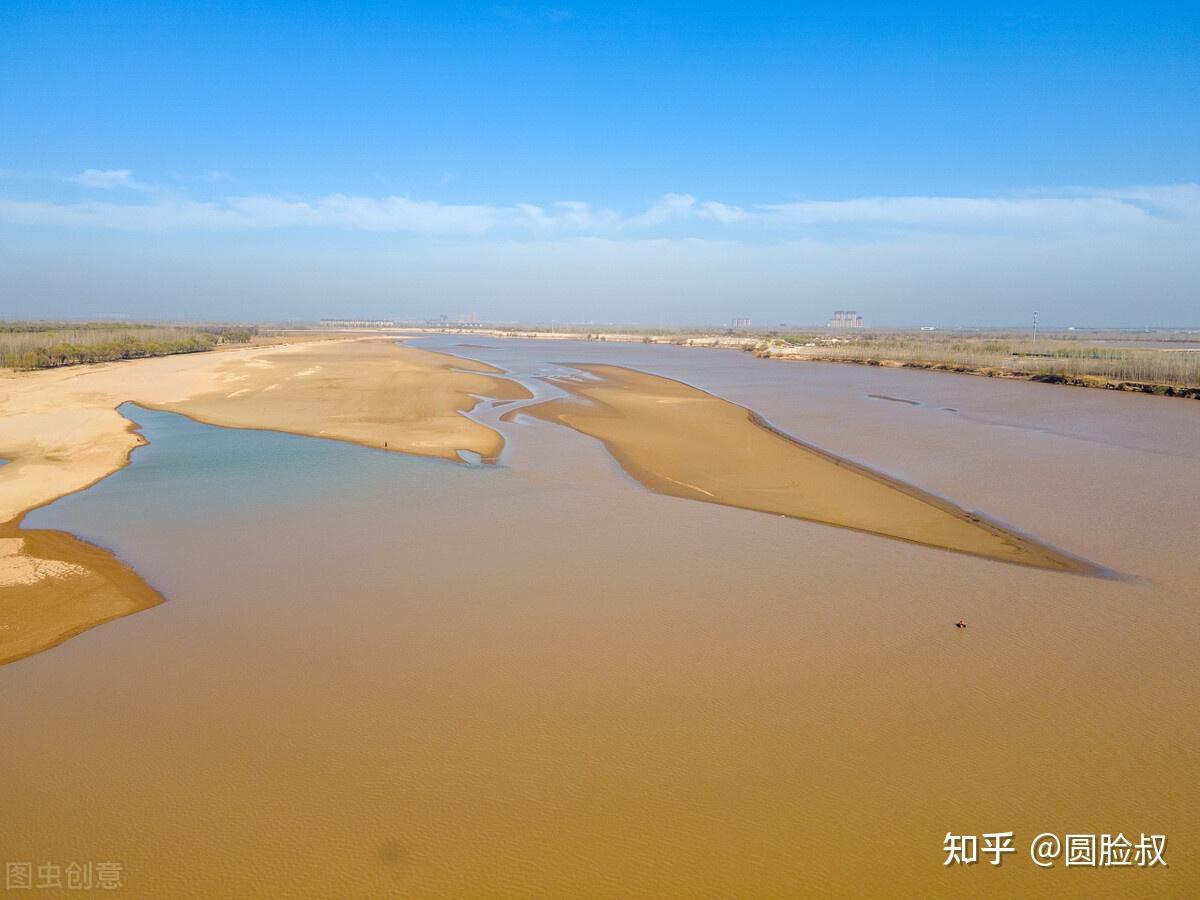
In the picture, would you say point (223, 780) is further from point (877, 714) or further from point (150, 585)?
A: point (877, 714)

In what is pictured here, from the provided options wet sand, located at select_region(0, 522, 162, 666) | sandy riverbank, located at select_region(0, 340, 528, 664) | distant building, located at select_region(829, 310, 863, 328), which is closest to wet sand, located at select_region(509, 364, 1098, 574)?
sandy riverbank, located at select_region(0, 340, 528, 664)

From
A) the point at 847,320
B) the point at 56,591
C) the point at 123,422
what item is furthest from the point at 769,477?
the point at 847,320

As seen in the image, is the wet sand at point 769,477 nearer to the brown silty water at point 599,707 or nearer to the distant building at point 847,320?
the brown silty water at point 599,707

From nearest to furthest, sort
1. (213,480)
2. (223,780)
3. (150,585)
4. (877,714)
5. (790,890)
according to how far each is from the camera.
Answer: (790,890) < (223,780) < (877,714) < (150,585) < (213,480)

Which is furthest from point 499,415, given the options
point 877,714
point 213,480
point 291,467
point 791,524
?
point 877,714

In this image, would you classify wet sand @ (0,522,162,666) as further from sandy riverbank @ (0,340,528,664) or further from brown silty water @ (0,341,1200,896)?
brown silty water @ (0,341,1200,896)

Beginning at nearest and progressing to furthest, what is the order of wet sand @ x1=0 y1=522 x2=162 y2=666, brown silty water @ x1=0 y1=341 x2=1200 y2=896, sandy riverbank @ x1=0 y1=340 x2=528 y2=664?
brown silty water @ x1=0 y1=341 x2=1200 y2=896, wet sand @ x1=0 y1=522 x2=162 y2=666, sandy riverbank @ x1=0 y1=340 x2=528 y2=664

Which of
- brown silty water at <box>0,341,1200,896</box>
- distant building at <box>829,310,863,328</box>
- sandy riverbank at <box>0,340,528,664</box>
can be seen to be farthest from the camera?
distant building at <box>829,310,863,328</box>
